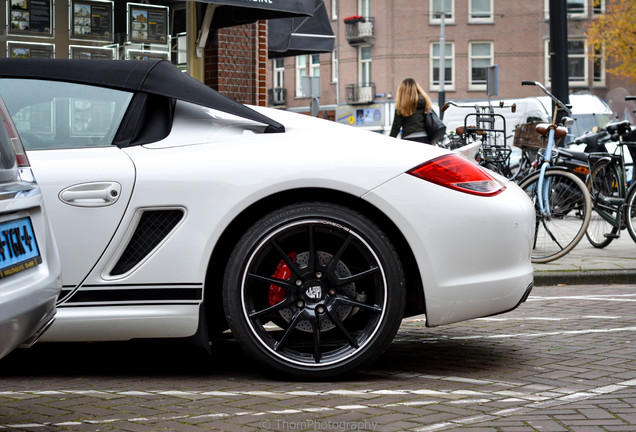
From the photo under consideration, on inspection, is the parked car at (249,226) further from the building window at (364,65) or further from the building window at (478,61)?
the building window at (364,65)

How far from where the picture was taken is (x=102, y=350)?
520 centimetres

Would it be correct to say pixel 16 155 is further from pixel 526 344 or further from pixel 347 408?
pixel 526 344

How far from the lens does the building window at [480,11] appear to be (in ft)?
169

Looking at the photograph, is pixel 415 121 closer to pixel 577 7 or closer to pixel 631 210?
pixel 631 210

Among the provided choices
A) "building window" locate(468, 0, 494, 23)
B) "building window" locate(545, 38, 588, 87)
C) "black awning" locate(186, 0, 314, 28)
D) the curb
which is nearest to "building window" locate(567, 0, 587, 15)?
"building window" locate(545, 38, 588, 87)

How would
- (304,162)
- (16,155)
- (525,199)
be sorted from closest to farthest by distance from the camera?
(16,155), (304,162), (525,199)

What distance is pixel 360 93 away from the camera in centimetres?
5344

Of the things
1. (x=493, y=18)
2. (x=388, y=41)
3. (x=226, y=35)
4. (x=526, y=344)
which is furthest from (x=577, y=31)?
(x=526, y=344)

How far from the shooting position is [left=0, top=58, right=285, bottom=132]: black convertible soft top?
14.7ft

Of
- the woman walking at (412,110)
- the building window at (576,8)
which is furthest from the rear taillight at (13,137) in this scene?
the building window at (576,8)

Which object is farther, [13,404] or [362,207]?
[362,207]

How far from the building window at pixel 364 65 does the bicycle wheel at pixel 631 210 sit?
4467 centimetres

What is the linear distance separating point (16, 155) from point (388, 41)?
1967 inches

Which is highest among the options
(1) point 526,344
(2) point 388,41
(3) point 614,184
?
(2) point 388,41
